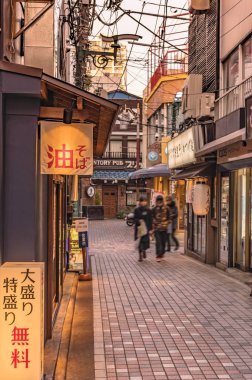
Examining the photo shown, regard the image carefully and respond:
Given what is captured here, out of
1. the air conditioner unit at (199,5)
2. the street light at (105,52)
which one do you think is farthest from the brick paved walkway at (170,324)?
the air conditioner unit at (199,5)

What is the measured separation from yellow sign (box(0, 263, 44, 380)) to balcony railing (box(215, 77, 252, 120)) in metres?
9.11

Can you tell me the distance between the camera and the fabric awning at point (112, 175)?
172 feet

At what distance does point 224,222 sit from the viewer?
1645cm

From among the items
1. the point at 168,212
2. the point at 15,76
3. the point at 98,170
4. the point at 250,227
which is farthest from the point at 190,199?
the point at 98,170

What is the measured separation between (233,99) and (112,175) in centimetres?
3793

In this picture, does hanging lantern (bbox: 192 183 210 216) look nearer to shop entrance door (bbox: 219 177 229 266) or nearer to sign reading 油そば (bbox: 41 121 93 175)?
shop entrance door (bbox: 219 177 229 266)

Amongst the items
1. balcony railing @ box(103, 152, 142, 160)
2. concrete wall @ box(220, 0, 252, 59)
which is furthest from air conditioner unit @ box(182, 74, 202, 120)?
balcony railing @ box(103, 152, 142, 160)

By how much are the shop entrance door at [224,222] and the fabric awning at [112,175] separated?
35.8m

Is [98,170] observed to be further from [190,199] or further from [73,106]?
[73,106]

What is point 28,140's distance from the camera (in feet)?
20.8

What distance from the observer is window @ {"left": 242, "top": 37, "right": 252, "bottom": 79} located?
14.1m

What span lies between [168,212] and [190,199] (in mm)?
2014

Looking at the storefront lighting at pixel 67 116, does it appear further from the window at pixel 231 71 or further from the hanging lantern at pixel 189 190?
the hanging lantern at pixel 189 190

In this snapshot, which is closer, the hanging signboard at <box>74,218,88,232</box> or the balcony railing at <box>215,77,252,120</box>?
the balcony railing at <box>215,77,252,120</box>
